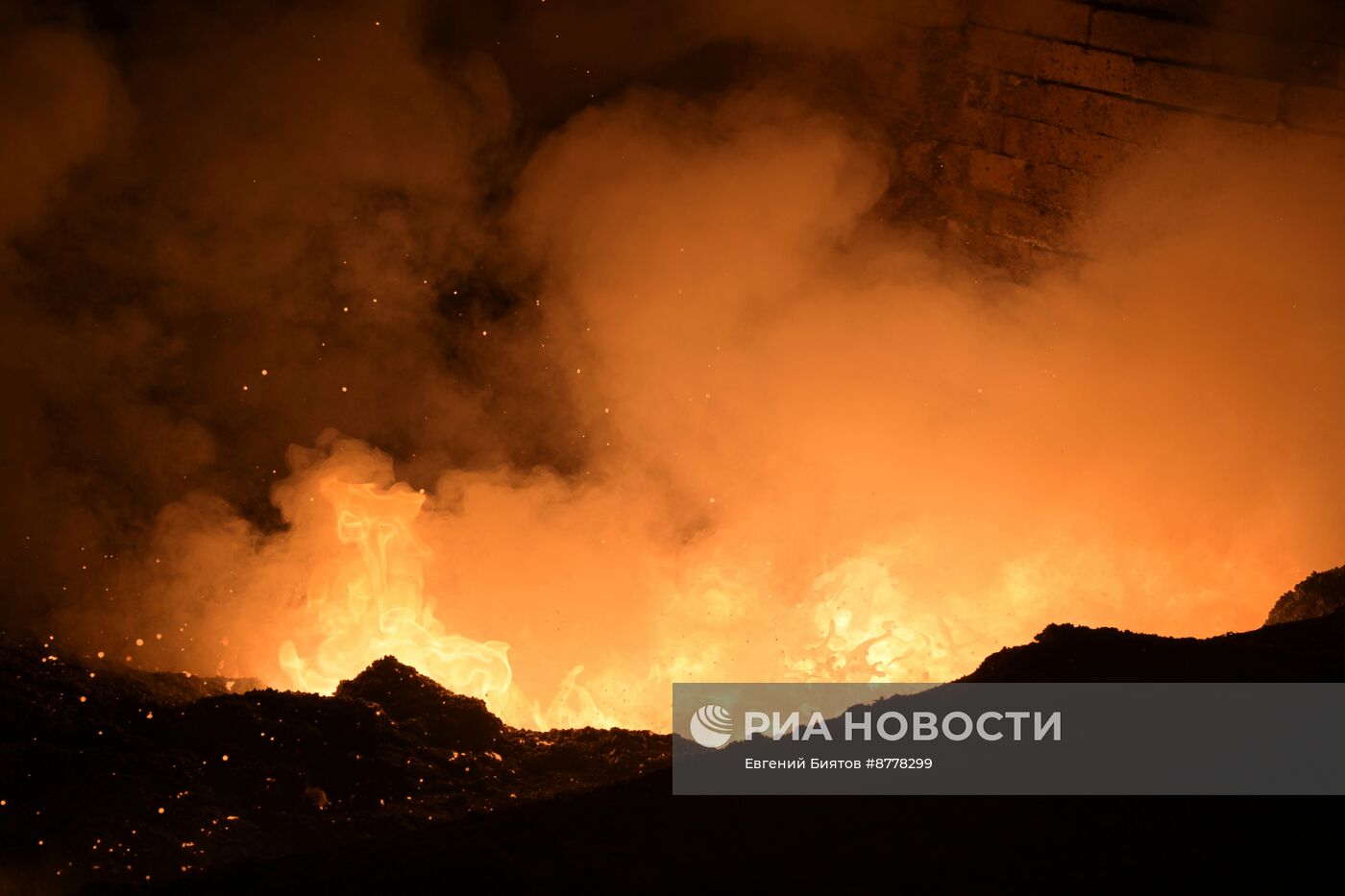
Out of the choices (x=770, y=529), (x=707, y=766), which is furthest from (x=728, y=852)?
(x=770, y=529)

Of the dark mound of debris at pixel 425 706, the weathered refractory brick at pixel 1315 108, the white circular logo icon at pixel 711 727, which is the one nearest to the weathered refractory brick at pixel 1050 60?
the weathered refractory brick at pixel 1315 108

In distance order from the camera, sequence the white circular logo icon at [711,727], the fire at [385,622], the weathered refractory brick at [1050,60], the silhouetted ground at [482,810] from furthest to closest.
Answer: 1. the weathered refractory brick at [1050,60]
2. the fire at [385,622]
3. the white circular logo icon at [711,727]
4. the silhouetted ground at [482,810]

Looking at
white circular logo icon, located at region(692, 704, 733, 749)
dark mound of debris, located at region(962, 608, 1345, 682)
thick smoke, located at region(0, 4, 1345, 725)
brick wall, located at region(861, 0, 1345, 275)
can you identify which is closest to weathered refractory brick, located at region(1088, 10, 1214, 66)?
brick wall, located at region(861, 0, 1345, 275)

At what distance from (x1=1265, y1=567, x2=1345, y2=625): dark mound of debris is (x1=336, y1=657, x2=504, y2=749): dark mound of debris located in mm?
3192

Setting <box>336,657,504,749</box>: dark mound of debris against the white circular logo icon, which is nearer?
<box>336,657,504,749</box>: dark mound of debris

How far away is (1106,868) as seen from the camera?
279 cm

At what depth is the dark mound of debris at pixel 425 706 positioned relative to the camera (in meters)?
4.62

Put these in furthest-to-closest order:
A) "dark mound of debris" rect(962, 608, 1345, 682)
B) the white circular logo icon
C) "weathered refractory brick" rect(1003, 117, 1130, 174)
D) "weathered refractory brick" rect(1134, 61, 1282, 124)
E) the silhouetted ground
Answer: "weathered refractory brick" rect(1003, 117, 1130, 174)
"weathered refractory brick" rect(1134, 61, 1282, 124)
the white circular logo icon
"dark mound of debris" rect(962, 608, 1345, 682)
the silhouetted ground

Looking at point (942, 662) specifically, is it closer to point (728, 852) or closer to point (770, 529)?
point (770, 529)

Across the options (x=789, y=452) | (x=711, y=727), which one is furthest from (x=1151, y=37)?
(x=711, y=727)

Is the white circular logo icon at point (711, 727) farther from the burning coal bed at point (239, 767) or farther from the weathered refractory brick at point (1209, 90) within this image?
the weathered refractory brick at point (1209, 90)

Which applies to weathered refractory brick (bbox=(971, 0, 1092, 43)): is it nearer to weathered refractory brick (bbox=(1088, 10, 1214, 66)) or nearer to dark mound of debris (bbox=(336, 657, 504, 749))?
weathered refractory brick (bbox=(1088, 10, 1214, 66))

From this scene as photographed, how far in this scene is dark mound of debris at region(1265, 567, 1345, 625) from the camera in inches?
192

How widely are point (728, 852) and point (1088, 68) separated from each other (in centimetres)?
551
